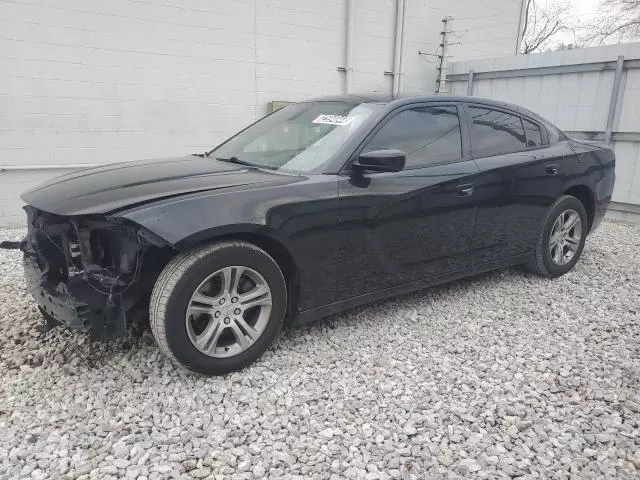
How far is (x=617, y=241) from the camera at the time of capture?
18.9 ft

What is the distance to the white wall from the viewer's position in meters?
5.89

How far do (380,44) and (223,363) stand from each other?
7262mm

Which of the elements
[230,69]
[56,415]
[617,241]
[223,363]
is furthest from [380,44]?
[56,415]

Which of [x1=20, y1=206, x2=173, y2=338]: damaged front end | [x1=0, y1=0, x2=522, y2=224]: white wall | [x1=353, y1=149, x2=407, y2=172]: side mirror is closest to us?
[x1=20, y1=206, x2=173, y2=338]: damaged front end

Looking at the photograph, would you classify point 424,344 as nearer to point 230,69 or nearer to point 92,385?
point 92,385

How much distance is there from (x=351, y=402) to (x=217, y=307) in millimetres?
848

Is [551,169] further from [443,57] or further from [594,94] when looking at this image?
[443,57]

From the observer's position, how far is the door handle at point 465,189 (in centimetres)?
341

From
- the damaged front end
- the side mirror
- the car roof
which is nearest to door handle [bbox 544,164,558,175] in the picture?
the car roof

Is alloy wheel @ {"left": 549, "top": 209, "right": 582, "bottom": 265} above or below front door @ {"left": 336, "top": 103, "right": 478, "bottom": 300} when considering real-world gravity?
below

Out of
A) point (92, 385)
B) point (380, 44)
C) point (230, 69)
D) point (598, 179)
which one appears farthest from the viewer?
point (380, 44)

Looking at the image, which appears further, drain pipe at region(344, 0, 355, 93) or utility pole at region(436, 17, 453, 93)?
utility pole at region(436, 17, 453, 93)

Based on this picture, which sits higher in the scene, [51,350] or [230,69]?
[230,69]

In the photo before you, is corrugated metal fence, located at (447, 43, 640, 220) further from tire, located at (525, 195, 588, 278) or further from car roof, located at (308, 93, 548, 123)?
car roof, located at (308, 93, 548, 123)
